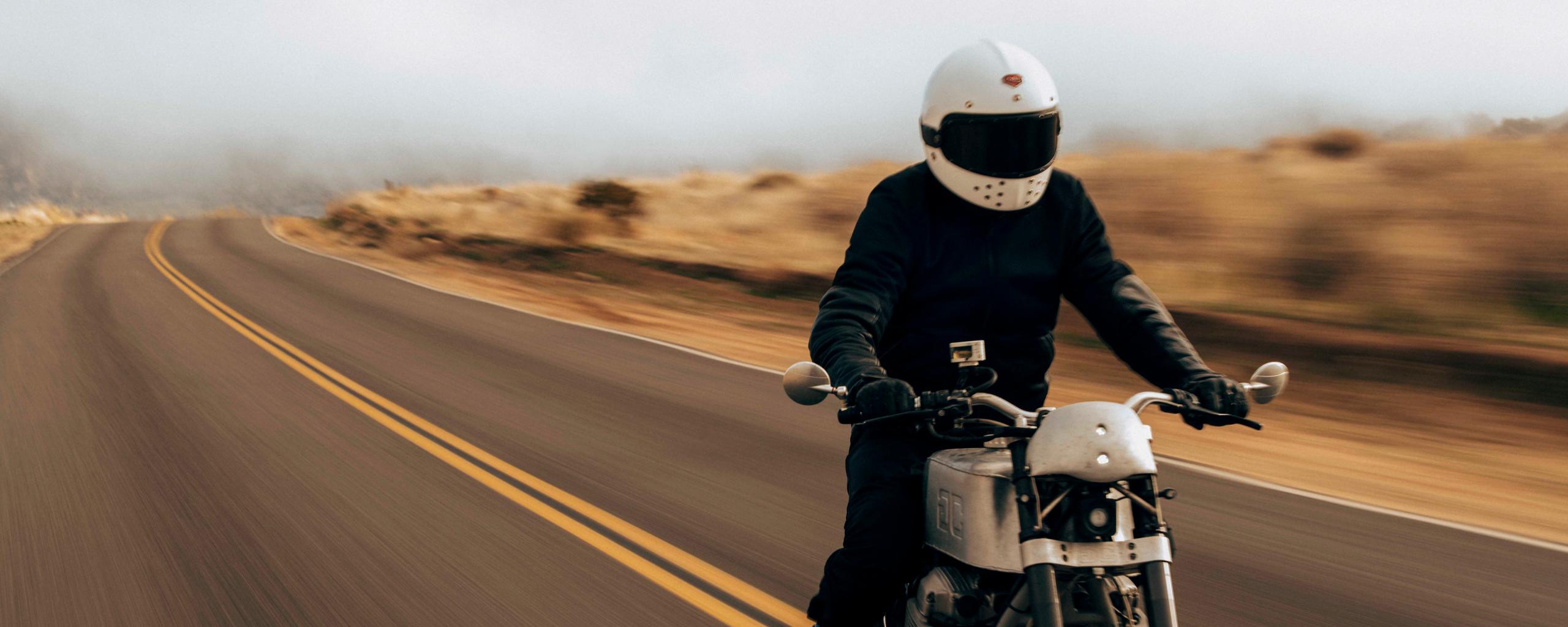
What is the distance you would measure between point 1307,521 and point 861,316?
361cm

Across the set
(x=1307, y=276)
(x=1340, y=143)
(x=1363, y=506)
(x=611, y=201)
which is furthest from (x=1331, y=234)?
(x=611, y=201)

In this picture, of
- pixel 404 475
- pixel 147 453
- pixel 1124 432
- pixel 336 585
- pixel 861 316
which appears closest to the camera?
pixel 1124 432

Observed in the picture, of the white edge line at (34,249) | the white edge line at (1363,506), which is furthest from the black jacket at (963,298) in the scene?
the white edge line at (34,249)

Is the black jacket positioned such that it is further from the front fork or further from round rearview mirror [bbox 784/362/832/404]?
the front fork

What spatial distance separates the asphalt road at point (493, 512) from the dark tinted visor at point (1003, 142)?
2205 millimetres

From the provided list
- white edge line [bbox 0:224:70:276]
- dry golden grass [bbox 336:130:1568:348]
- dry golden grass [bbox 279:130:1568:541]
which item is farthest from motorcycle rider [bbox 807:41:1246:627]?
white edge line [bbox 0:224:70:276]

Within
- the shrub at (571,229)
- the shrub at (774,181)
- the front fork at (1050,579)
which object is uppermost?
the shrub at (774,181)

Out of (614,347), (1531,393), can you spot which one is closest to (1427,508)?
(1531,393)

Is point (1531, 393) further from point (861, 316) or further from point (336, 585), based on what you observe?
point (336, 585)

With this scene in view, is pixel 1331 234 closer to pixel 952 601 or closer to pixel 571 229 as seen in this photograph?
pixel 952 601

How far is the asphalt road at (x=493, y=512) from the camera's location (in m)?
4.38

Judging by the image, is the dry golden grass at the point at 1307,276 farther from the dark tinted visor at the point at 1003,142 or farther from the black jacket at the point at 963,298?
the dark tinted visor at the point at 1003,142

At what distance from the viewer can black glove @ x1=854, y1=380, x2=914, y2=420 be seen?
243 cm

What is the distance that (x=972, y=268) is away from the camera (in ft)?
9.21
